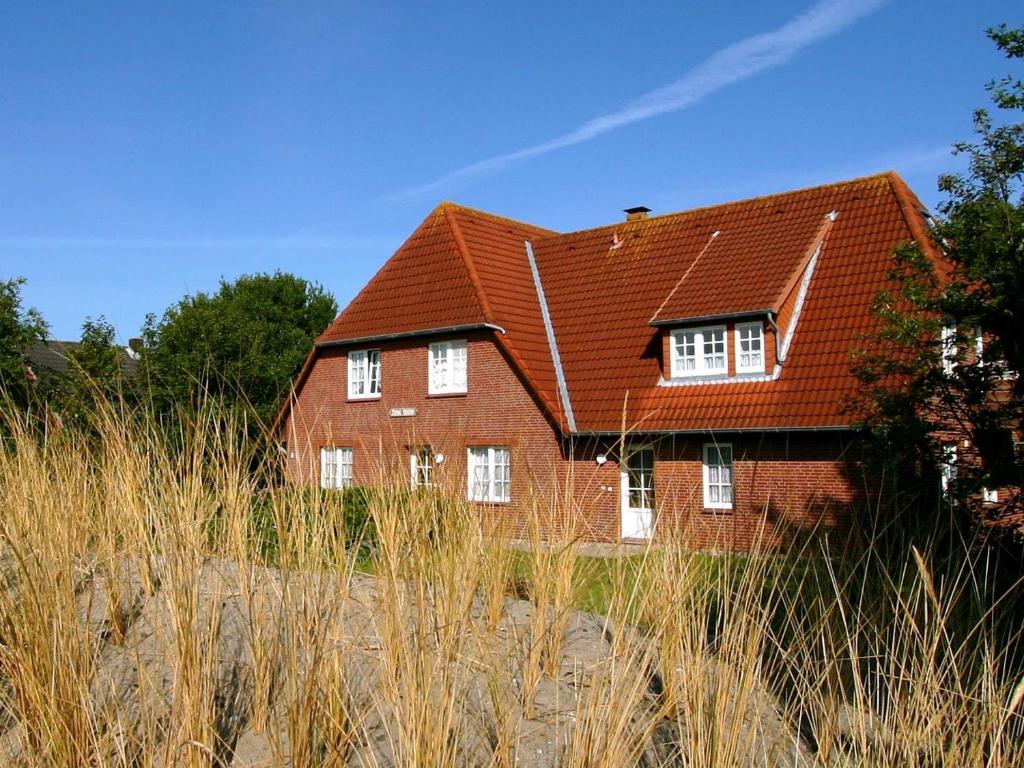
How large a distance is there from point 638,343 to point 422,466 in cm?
1633

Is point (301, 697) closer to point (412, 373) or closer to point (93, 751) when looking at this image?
point (93, 751)

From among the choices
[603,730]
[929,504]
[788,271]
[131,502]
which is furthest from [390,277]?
[603,730]

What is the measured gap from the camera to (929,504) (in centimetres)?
1155

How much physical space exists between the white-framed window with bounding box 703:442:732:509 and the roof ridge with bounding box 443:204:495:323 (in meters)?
5.71

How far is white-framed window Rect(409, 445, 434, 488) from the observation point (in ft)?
16.8

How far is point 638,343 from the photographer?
21391 millimetres

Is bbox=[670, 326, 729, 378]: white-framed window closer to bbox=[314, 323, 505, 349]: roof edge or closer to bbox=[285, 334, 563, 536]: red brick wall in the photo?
bbox=[285, 334, 563, 536]: red brick wall

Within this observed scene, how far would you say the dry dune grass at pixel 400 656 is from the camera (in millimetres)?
3408

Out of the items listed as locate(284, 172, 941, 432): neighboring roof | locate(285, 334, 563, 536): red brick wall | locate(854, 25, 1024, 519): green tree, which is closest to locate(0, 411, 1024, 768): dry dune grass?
locate(854, 25, 1024, 519): green tree

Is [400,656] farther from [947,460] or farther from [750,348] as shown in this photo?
[750,348]

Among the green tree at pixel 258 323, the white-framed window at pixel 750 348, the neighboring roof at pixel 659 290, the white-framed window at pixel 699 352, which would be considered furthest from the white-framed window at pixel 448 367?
the green tree at pixel 258 323

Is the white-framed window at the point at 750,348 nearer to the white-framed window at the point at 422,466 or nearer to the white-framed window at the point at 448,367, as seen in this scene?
the white-framed window at the point at 448,367

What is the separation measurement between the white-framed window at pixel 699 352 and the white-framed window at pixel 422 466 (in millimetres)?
14555

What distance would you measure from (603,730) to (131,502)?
2738mm
